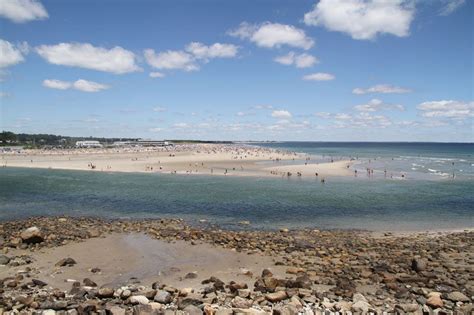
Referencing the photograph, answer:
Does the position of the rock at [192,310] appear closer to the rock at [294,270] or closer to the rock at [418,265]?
the rock at [294,270]

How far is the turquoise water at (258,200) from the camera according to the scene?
28.7m

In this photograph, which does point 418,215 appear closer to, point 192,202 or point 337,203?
point 337,203

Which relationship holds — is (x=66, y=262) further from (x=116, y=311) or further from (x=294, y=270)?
(x=294, y=270)

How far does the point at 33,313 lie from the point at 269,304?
7064 mm

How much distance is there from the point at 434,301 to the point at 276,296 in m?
5.04

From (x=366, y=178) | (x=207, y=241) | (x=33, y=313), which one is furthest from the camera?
(x=366, y=178)

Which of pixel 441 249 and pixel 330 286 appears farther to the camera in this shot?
pixel 441 249

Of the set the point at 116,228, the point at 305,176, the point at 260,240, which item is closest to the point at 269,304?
the point at 260,240

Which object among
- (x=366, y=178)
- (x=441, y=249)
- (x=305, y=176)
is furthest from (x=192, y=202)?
(x=366, y=178)

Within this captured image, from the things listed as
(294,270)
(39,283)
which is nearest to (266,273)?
(294,270)

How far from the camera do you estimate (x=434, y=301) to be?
40.3 feet

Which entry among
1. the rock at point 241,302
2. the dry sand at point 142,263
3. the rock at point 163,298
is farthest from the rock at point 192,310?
the dry sand at point 142,263

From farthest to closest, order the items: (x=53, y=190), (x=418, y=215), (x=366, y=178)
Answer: (x=366, y=178) < (x=53, y=190) < (x=418, y=215)

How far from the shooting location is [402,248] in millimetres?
20031
